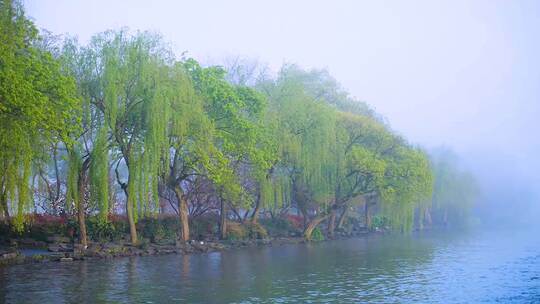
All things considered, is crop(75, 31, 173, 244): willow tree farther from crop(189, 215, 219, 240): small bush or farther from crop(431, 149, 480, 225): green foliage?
crop(431, 149, 480, 225): green foliage

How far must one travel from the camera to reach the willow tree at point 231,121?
38.8m

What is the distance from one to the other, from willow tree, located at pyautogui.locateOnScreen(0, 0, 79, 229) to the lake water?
4.93 meters

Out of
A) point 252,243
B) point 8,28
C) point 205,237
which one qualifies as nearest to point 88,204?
point 205,237

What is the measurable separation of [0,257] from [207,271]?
11142mm

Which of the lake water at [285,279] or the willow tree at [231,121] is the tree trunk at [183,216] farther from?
the lake water at [285,279]

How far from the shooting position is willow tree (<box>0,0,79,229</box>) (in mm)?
22766

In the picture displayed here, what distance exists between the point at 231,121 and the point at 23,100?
18304 millimetres

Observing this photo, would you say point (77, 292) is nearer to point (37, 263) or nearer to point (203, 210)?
point (37, 263)

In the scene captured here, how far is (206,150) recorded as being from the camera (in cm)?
3706

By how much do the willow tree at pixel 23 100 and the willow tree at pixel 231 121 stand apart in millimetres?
12431

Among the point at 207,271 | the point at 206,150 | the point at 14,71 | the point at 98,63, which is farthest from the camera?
the point at 206,150

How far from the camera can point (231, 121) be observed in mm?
39594

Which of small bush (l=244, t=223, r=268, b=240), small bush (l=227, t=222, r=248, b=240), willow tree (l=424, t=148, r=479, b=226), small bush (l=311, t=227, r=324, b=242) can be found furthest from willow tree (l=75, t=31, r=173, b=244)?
willow tree (l=424, t=148, r=479, b=226)

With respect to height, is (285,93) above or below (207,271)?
above
